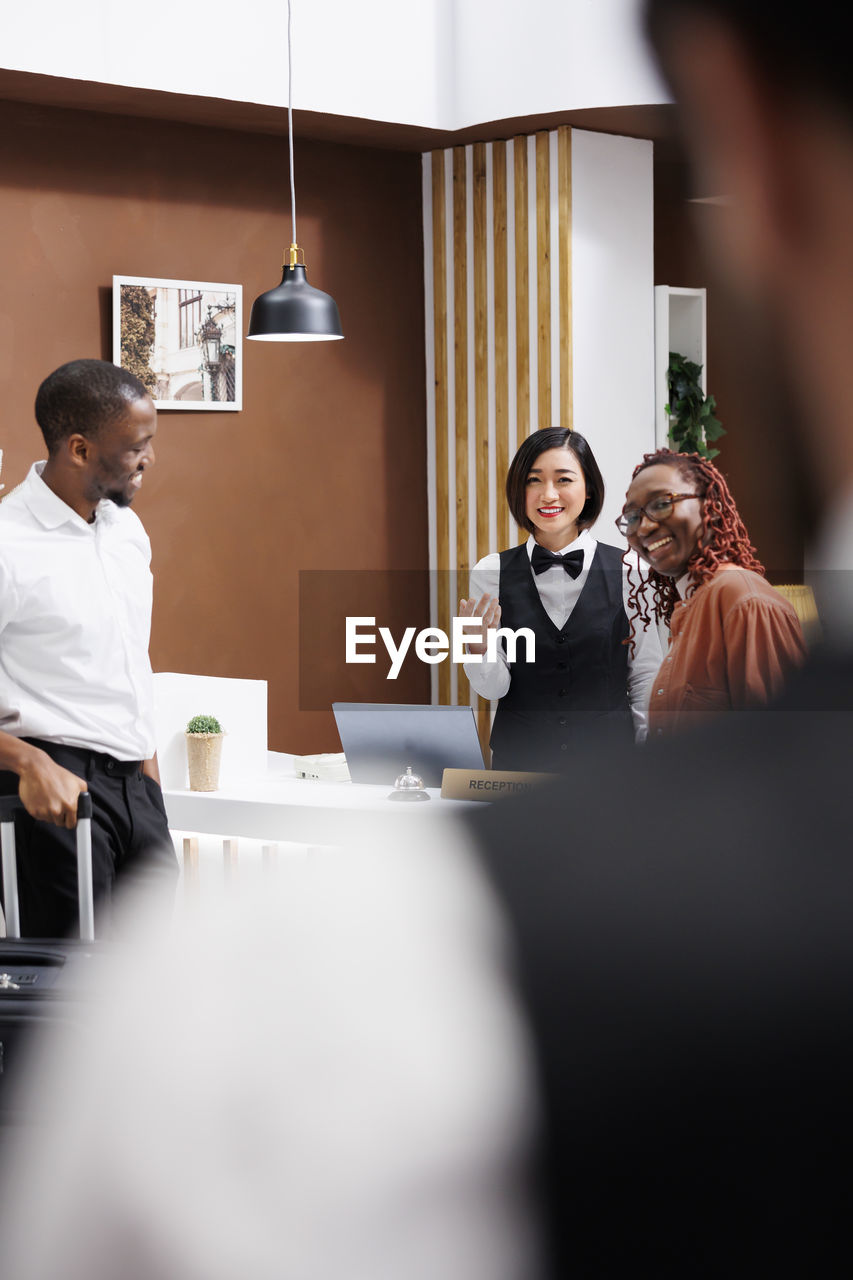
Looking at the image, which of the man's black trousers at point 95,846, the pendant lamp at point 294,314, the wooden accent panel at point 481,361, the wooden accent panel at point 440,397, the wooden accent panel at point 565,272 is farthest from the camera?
the wooden accent panel at point 440,397

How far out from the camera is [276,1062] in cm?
30

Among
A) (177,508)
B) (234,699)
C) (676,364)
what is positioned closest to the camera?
(234,699)

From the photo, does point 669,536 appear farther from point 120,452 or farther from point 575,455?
point 575,455

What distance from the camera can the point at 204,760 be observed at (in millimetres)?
3643

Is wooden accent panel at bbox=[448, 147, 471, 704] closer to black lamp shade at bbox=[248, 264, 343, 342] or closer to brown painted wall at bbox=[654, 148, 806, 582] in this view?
black lamp shade at bbox=[248, 264, 343, 342]

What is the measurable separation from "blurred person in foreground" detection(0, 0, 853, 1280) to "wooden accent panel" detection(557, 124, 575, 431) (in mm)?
5297

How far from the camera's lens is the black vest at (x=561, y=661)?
358 centimetres

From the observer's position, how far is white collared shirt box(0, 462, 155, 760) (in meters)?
2.41

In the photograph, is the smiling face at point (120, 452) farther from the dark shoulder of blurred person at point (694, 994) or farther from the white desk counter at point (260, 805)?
the dark shoulder of blurred person at point (694, 994)

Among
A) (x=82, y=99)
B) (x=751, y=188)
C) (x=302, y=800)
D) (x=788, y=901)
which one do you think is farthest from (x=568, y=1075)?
(x=82, y=99)

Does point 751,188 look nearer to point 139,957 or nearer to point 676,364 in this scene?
point 139,957

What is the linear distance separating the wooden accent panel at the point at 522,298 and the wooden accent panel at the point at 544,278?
6 centimetres

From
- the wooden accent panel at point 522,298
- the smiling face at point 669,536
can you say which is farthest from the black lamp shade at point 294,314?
the smiling face at point 669,536

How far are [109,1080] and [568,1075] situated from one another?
0.34 ft
